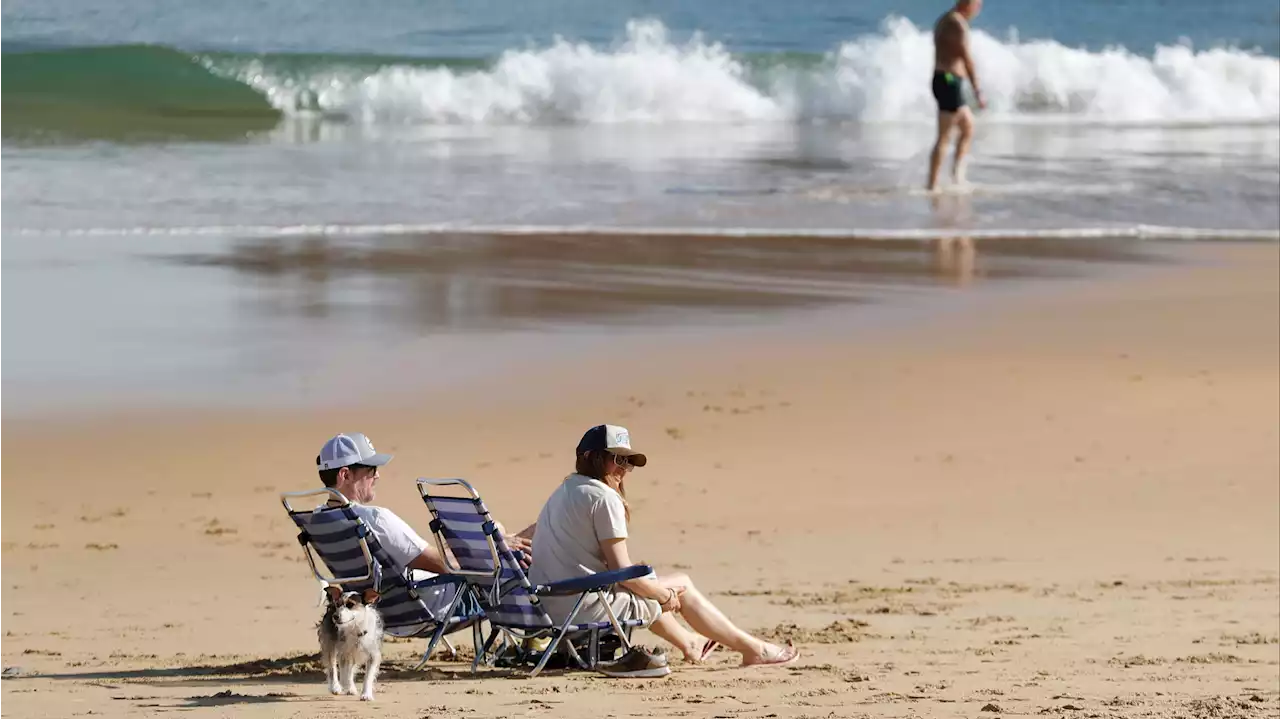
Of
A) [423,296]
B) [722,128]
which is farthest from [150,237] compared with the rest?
[722,128]

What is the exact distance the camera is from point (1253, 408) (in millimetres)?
9977

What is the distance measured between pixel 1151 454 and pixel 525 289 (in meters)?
5.01

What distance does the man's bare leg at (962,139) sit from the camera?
1770 cm

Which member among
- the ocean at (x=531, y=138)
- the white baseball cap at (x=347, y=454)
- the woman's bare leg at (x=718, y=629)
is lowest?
the woman's bare leg at (x=718, y=629)

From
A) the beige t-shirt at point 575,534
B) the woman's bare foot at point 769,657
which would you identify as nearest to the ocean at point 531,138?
the beige t-shirt at point 575,534

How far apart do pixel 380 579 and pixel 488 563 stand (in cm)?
42

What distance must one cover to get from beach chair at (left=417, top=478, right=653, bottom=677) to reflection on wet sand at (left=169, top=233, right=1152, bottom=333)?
214 inches

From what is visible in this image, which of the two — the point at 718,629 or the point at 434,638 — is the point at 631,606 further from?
the point at 434,638

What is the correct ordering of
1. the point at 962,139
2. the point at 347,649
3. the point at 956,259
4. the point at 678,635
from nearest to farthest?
the point at 347,649 < the point at 678,635 < the point at 956,259 < the point at 962,139

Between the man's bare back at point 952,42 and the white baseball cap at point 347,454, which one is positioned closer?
the white baseball cap at point 347,454

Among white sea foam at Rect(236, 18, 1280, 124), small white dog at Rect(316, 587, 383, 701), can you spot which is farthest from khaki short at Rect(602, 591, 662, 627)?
white sea foam at Rect(236, 18, 1280, 124)

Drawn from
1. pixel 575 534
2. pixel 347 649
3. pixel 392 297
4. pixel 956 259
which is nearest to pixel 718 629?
pixel 575 534

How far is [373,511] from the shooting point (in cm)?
613

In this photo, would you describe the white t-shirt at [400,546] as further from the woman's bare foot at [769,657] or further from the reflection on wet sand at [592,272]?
the reflection on wet sand at [592,272]
